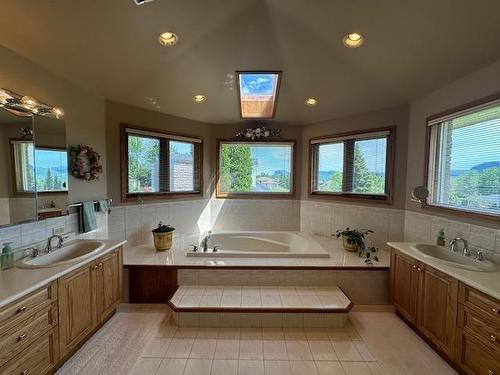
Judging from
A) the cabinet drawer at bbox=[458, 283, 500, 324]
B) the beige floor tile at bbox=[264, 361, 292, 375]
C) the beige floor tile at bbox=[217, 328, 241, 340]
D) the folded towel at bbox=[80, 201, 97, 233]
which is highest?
the folded towel at bbox=[80, 201, 97, 233]

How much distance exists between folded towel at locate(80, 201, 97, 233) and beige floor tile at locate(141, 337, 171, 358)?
57.1 inches

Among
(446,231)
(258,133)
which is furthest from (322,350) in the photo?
(258,133)

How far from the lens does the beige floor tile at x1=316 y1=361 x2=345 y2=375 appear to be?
1.96 metres

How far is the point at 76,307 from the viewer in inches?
80.0

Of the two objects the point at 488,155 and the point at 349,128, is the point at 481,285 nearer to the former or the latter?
the point at 488,155

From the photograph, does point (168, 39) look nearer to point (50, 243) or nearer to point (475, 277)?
point (50, 243)

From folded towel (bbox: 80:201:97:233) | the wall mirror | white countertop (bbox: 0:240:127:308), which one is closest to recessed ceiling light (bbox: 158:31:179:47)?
the wall mirror

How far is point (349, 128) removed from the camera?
396 centimetres

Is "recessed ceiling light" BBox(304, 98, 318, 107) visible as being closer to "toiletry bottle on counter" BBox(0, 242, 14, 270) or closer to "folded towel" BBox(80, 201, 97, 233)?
"folded towel" BBox(80, 201, 97, 233)

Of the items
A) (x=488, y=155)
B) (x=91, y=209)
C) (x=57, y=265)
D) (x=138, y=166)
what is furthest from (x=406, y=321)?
(x=138, y=166)

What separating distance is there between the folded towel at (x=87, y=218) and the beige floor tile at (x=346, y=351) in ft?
9.46

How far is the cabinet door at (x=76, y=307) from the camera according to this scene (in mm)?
1883

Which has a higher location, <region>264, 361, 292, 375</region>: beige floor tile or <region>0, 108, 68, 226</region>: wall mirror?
<region>0, 108, 68, 226</region>: wall mirror

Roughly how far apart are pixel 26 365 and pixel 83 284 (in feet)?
2.02
